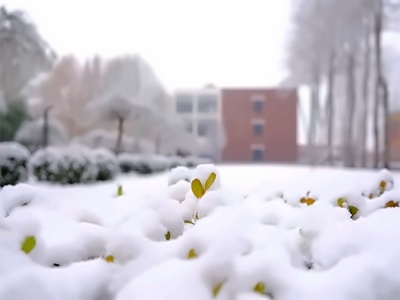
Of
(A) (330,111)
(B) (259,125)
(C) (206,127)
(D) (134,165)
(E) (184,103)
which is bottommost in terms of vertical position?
(D) (134,165)

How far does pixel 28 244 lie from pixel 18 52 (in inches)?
881

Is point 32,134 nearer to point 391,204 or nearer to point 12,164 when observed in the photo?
point 12,164

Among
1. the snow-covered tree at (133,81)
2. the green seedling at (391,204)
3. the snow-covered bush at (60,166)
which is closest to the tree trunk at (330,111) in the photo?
the snow-covered tree at (133,81)

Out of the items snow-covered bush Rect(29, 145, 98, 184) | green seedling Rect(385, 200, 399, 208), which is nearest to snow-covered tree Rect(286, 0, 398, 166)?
snow-covered bush Rect(29, 145, 98, 184)

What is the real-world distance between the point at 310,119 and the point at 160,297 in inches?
1476

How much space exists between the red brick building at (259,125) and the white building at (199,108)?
4.40ft

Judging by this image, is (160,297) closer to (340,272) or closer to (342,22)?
(340,272)

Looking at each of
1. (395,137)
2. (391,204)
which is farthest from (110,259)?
(395,137)

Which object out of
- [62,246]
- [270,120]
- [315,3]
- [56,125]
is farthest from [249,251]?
[270,120]

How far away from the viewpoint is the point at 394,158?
3956 cm

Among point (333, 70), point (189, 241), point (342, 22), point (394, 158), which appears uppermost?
point (342, 22)

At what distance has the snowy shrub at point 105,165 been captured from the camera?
14.0 metres

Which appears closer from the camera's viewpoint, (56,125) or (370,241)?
(370,241)

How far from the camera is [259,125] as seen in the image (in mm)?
41344
